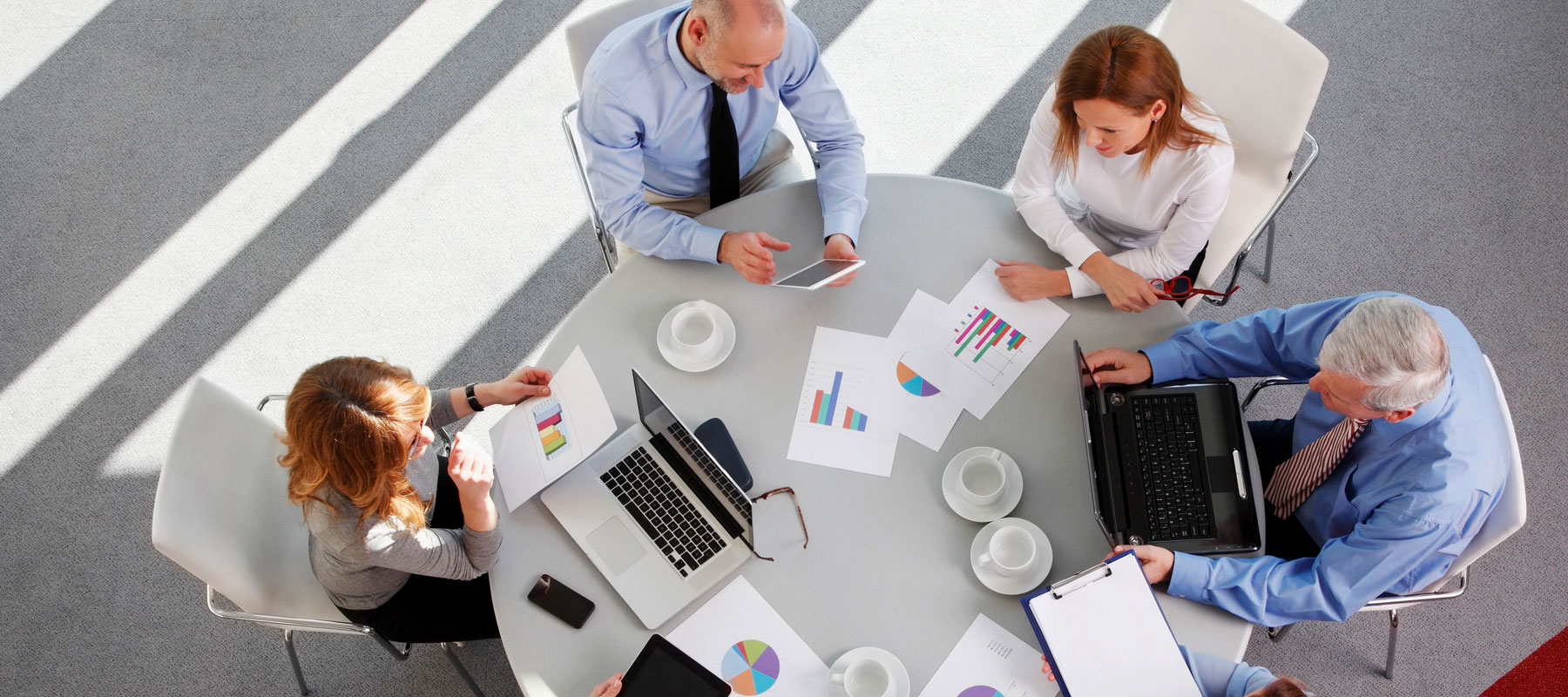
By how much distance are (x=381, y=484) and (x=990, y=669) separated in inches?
45.8

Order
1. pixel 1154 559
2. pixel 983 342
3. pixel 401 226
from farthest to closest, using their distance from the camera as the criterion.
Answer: pixel 401 226 < pixel 983 342 < pixel 1154 559

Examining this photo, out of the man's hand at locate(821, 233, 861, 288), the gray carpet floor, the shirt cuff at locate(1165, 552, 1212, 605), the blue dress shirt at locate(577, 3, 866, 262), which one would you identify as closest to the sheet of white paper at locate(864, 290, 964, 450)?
the man's hand at locate(821, 233, 861, 288)

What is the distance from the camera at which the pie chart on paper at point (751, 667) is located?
5.76 feet

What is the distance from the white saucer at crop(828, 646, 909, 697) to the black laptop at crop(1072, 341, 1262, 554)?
1.54ft

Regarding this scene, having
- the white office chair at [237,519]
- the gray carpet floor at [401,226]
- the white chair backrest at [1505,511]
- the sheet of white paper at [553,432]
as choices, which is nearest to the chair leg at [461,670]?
the gray carpet floor at [401,226]

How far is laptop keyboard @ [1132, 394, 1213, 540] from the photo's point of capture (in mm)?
1859

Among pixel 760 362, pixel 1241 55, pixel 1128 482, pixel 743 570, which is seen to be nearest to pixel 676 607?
pixel 743 570

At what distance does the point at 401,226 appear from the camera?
10.8 feet

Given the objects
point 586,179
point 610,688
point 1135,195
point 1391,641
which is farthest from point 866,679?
point 1391,641

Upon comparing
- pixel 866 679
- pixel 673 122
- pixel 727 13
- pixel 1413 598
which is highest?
pixel 727 13

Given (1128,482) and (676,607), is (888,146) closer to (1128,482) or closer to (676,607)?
(1128,482)

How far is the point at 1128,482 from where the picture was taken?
1.88 meters

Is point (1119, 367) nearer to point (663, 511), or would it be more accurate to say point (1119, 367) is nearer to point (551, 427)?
point (663, 511)

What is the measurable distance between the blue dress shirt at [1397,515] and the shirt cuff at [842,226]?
37.1 inches
